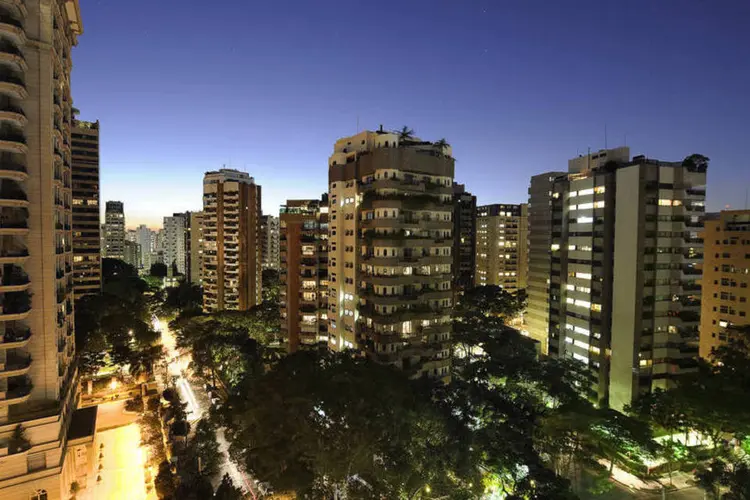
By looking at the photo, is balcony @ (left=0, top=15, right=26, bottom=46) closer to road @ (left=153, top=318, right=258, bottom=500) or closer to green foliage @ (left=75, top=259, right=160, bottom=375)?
road @ (left=153, top=318, right=258, bottom=500)

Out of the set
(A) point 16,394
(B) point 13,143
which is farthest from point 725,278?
(B) point 13,143

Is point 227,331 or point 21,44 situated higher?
point 21,44

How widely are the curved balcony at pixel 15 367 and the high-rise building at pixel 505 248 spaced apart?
11310 centimetres

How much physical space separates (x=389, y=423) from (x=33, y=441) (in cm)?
2904

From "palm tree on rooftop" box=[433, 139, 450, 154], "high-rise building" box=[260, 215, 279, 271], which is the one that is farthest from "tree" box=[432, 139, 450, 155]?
"high-rise building" box=[260, 215, 279, 271]

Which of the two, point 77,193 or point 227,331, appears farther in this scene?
point 77,193

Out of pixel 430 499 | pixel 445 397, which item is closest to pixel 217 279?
pixel 445 397

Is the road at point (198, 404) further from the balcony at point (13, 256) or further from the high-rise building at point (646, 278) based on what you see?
the high-rise building at point (646, 278)

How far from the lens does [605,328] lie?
53.4 meters

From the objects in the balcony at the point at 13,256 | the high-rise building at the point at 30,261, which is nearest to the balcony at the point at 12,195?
the high-rise building at the point at 30,261

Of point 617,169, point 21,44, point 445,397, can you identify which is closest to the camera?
point 21,44

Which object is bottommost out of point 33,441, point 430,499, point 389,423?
point 430,499

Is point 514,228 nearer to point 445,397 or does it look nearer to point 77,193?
point 445,397

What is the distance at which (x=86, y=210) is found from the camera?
92.0 m
